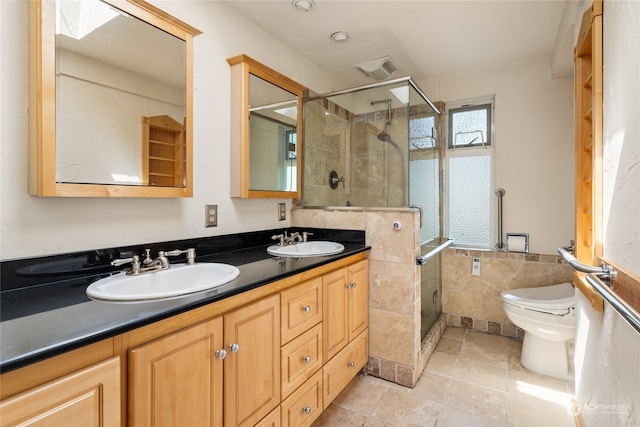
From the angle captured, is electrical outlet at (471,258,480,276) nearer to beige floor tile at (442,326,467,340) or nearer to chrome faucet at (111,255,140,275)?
beige floor tile at (442,326,467,340)

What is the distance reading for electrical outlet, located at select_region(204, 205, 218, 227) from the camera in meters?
1.69

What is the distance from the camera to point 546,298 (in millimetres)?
2293

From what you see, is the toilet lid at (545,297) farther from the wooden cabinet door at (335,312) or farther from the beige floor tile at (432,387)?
the wooden cabinet door at (335,312)

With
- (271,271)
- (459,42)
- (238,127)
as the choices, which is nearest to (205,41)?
(238,127)

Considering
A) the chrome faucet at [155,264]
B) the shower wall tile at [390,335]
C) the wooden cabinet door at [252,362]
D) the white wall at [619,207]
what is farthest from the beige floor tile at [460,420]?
the chrome faucet at [155,264]

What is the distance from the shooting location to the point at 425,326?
2271mm

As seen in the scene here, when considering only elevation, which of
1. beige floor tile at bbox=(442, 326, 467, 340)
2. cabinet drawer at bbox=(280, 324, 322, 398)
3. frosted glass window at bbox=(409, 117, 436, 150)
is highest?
frosted glass window at bbox=(409, 117, 436, 150)

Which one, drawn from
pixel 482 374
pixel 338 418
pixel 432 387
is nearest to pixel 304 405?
pixel 338 418

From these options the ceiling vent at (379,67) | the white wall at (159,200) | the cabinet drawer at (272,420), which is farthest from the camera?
the ceiling vent at (379,67)

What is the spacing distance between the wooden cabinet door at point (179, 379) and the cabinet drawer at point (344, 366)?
74cm

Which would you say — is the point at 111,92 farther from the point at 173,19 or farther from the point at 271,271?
the point at 271,271

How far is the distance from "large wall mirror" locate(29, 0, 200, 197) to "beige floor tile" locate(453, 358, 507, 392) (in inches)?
80.6

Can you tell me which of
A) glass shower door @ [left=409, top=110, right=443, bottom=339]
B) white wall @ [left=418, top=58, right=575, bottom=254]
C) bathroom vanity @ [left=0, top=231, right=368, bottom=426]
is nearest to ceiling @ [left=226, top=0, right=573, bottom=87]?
white wall @ [left=418, top=58, right=575, bottom=254]

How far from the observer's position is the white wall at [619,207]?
2.91 feet
